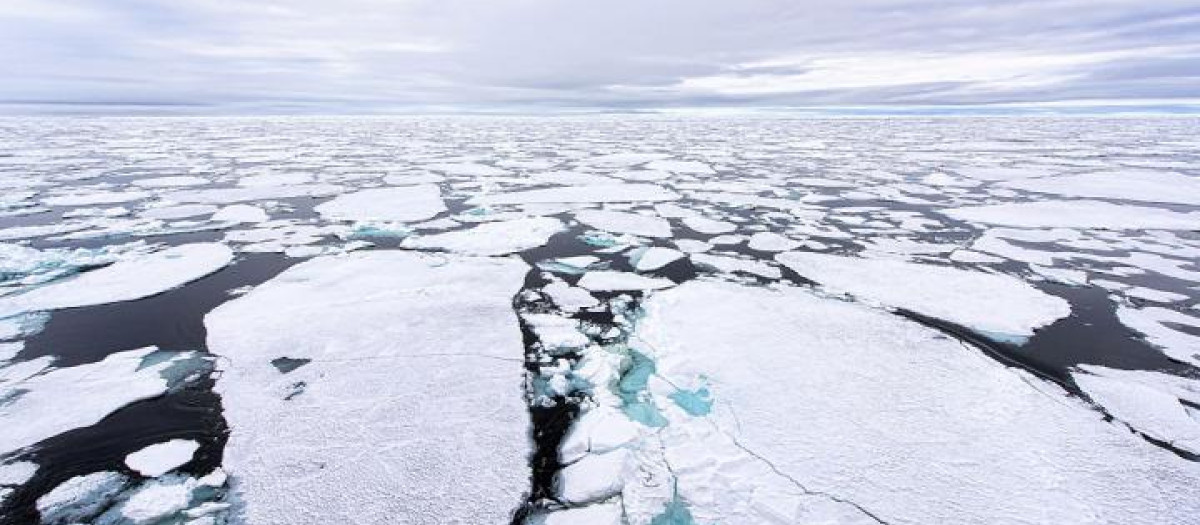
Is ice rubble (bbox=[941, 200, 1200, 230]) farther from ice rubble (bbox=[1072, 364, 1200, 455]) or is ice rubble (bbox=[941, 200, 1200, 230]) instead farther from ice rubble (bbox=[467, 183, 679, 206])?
ice rubble (bbox=[1072, 364, 1200, 455])

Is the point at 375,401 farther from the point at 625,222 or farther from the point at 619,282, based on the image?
the point at 625,222

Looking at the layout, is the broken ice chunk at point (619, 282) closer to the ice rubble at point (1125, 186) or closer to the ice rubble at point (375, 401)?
the ice rubble at point (375, 401)

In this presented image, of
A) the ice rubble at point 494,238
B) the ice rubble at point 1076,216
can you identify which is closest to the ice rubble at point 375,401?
the ice rubble at point 494,238

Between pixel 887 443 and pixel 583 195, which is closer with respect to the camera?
pixel 887 443

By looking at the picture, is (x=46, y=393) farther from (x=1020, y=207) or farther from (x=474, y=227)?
(x=1020, y=207)

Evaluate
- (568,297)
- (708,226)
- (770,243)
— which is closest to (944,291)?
(770,243)

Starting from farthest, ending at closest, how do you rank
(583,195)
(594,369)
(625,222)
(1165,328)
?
(583,195) < (625,222) < (1165,328) < (594,369)
